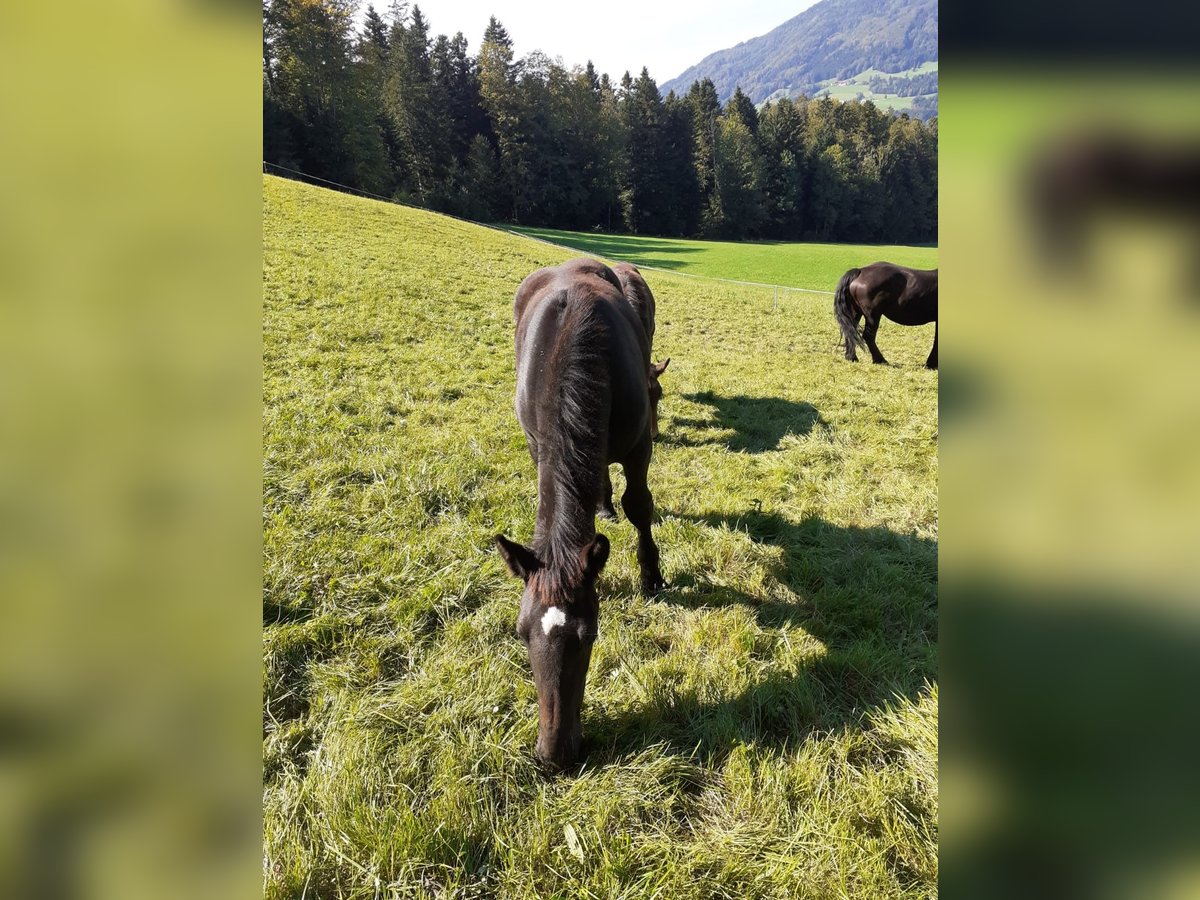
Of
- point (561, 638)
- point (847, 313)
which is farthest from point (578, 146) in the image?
point (561, 638)

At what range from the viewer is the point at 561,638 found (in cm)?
277

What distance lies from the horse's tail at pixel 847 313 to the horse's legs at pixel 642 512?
9574 millimetres

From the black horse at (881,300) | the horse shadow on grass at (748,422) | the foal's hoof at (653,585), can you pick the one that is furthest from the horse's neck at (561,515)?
the black horse at (881,300)

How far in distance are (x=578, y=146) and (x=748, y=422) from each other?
60867 mm

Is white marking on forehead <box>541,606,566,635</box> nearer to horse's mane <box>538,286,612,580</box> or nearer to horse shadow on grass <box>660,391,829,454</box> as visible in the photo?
horse's mane <box>538,286,612,580</box>

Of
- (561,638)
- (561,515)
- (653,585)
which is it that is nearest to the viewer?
(561,638)

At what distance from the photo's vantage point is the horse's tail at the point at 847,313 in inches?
480

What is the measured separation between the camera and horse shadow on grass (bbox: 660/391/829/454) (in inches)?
288

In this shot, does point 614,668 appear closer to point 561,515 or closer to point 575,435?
point 561,515
